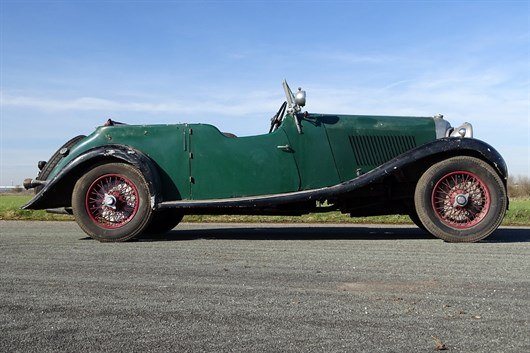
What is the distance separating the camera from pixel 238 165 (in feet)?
21.0

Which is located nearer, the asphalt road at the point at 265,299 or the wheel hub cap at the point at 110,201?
the asphalt road at the point at 265,299

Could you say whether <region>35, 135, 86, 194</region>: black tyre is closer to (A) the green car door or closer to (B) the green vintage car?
(B) the green vintage car

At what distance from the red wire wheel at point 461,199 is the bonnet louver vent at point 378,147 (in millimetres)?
771

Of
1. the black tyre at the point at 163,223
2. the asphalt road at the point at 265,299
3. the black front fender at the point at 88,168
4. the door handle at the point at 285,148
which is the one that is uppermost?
the door handle at the point at 285,148

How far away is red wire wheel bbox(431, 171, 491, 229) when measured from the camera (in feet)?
19.6

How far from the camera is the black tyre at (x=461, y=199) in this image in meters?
5.93

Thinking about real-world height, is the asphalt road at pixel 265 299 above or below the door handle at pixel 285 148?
below

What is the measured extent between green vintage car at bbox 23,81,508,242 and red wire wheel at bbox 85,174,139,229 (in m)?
0.01

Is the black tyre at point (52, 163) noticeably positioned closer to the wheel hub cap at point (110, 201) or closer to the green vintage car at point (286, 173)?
the green vintage car at point (286, 173)

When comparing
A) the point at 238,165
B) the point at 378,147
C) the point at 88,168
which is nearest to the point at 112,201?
the point at 88,168

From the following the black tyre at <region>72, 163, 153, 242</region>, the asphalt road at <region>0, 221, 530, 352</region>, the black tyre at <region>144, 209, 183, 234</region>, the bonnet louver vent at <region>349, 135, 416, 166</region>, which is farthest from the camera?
the black tyre at <region>144, 209, 183, 234</region>

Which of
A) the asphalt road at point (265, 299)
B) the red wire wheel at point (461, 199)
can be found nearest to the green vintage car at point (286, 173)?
the red wire wheel at point (461, 199)

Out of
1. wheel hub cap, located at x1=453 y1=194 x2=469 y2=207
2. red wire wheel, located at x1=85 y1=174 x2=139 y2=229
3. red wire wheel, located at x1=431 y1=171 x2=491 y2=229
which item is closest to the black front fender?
red wire wheel, located at x1=85 y1=174 x2=139 y2=229

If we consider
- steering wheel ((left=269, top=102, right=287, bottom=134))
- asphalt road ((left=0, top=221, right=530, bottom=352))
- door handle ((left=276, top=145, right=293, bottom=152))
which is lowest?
asphalt road ((left=0, top=221, right=530, bottom=352))
